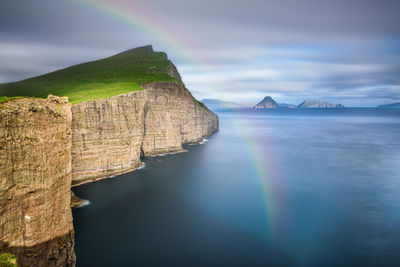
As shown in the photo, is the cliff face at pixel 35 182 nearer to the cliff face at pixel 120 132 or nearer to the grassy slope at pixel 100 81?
the cliff face at pixel 120 132

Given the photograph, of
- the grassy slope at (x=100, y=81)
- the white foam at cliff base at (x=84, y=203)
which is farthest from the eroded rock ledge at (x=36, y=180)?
the grassy slope at (x=100, y=81)

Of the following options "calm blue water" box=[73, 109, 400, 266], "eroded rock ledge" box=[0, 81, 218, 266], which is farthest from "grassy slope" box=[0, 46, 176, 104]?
"eroded rock ledge" box=[0, 81, 218, 266]

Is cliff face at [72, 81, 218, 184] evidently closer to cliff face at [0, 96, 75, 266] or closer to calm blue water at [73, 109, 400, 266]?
calm blue water at [73, 109, 400, 266]

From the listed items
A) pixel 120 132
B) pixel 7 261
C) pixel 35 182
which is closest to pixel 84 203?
pixel 120 132

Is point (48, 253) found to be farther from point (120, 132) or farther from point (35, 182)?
point (120, 132)

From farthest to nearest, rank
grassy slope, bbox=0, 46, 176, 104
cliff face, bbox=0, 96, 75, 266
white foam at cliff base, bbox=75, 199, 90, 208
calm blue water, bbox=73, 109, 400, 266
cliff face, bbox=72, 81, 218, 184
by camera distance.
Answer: grassy slope, bbox=0, 46, 176, 104 < cliff face, bbox=72, 81, 218, 184 < white foam at cliff base, bbox=75, 199, 90, 208 < calm blue water, bbox=73, 109, 400, 266 < cliff face, bbox=0, 96, 75, 266

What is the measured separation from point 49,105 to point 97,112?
30.6m

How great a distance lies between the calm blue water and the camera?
27797 mm

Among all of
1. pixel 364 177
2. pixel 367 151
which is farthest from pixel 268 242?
pixel 367 151

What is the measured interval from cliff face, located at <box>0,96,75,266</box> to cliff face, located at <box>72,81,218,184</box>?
27086 millimetres

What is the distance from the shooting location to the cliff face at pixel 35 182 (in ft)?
55.3

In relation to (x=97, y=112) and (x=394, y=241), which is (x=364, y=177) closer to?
(x=394, y=241)

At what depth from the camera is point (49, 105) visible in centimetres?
2048

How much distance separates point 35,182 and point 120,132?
115 feet
